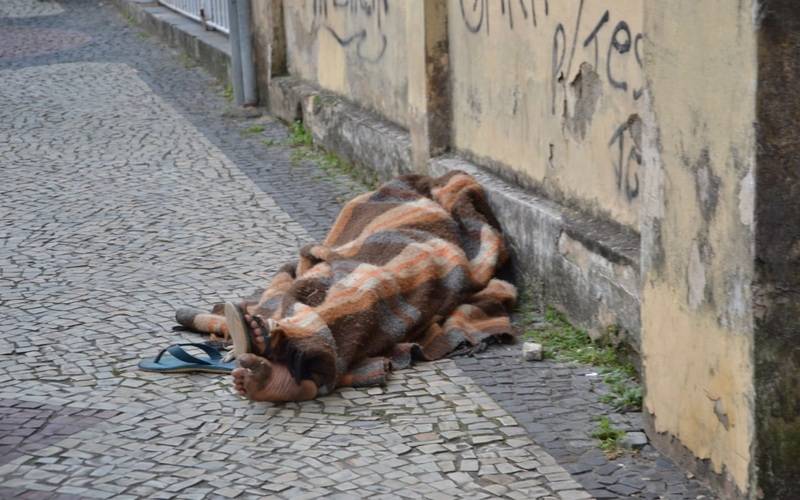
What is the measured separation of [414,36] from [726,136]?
3.61 meters

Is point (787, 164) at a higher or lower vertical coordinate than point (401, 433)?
higher

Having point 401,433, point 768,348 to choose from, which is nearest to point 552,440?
point 401,433

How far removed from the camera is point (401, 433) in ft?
14.3

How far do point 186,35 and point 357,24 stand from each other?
18.3 ft

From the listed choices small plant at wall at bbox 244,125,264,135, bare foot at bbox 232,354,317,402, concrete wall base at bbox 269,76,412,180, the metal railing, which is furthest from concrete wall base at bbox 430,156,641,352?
the metal railing

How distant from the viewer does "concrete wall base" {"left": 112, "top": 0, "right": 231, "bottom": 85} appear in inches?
471

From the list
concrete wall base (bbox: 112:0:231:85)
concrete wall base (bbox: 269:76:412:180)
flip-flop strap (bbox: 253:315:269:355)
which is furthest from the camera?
concrete wall base (bbox: 112:0:231:85)

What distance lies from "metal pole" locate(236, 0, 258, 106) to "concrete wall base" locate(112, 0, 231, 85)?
87 centimetres

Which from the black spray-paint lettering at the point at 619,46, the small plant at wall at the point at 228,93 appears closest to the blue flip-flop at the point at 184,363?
the black spray-paint lettering at the point at 619,46

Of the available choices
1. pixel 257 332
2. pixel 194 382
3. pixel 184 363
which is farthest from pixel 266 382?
pixel 184 363

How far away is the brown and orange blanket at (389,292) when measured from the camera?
15.7ft

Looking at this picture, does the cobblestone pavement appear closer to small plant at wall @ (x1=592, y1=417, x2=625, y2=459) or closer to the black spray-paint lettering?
small plant at wall @ (x1=592, y1=417, x2=625, y2=459)

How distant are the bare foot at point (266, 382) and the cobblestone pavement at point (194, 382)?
51 millimetres

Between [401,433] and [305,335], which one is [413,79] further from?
[401,433]
